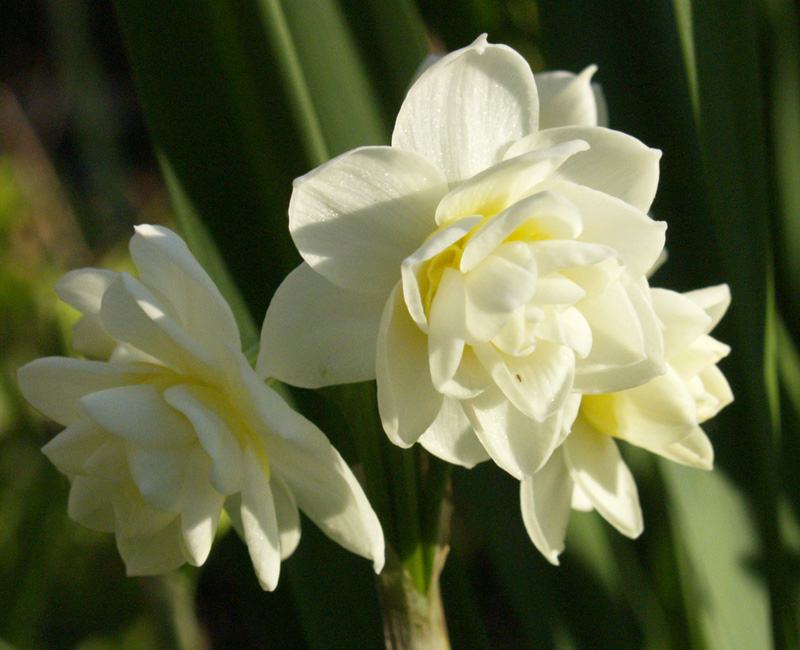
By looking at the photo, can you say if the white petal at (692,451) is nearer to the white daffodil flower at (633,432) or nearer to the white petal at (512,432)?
the white daffodil flower at (633,432)

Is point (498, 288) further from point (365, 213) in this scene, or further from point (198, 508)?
point (198, 508)

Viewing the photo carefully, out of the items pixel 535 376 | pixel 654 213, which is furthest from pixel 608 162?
pixel 654 213

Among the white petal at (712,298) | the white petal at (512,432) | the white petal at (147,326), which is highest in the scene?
the white petal at (147,326)

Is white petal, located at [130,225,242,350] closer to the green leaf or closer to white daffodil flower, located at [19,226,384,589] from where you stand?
white daffodil flower, located at [19,226,384,589]

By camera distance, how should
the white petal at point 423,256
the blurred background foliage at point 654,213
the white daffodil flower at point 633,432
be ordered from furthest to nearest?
1. the blurred background foliage at point 654,213
2. the white daffodil flower at point 633,432
3. the white petal at point 423,256

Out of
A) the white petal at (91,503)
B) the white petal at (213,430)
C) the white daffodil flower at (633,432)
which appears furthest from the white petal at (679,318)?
the white petal at (91,503)

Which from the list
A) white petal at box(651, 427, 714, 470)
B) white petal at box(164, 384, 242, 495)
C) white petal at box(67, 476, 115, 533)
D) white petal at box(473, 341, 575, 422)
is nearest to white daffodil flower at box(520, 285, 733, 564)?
white petal at box(651, 427, 714, 470)

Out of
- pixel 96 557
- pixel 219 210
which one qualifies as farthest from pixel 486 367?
pixel 96 557
